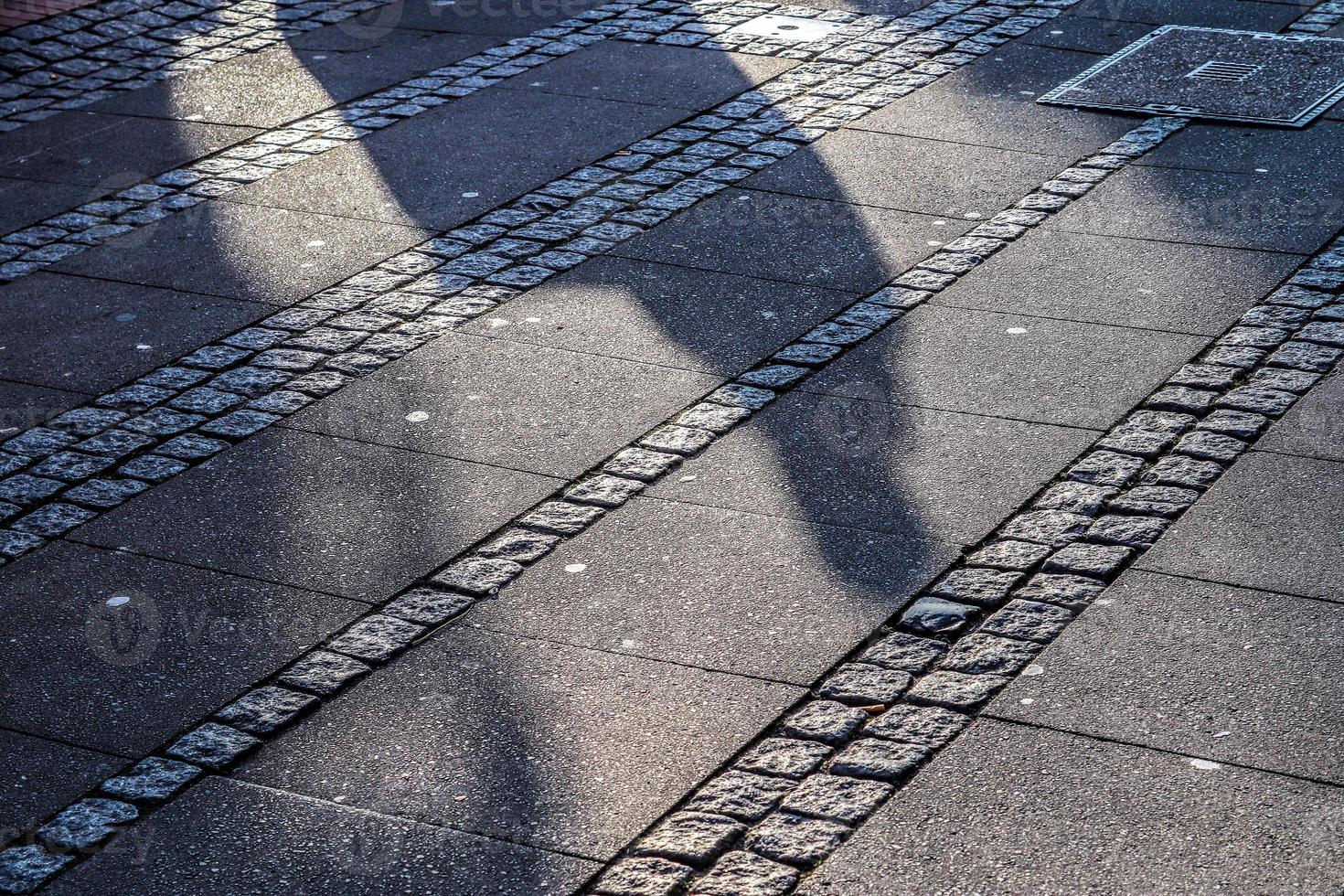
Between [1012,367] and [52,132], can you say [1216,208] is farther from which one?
[52,132]

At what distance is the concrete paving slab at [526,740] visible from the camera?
4.48 m

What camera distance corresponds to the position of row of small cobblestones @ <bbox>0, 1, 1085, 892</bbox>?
4797 millimetres

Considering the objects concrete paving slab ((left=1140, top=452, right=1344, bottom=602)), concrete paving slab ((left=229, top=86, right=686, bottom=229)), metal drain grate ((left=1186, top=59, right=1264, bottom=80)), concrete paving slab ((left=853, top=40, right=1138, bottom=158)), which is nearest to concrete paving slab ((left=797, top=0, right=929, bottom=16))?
concrete paving slab ((left=853, top=40, right=1138, bottom=158))

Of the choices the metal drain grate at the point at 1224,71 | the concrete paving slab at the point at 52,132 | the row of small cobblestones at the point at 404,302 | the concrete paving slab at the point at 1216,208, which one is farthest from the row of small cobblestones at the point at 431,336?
the concrete paving slab at the point at 52,132

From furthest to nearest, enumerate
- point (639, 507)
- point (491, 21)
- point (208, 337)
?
point (491, 21)
point (208, 337)
point (639, 507)

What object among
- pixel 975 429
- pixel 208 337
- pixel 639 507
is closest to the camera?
→ pixel 639 507

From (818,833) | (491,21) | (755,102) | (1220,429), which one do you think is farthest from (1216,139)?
(818,833)

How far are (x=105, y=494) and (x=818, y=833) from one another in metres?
3.24

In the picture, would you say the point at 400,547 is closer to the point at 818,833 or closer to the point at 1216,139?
Result: the point at 818,833

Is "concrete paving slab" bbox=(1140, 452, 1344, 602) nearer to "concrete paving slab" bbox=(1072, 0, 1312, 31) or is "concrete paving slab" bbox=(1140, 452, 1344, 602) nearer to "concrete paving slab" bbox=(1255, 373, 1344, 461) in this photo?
"concrete paving slab" bbox=(1255, 373, 1344, 461)

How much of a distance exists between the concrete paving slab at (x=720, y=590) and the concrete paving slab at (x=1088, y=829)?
2.34 feet

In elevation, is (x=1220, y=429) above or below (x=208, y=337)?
below

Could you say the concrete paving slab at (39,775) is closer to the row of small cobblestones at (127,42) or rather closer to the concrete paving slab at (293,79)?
the concrete paving slab at (293,79)

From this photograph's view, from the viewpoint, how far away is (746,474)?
20.3 ft
